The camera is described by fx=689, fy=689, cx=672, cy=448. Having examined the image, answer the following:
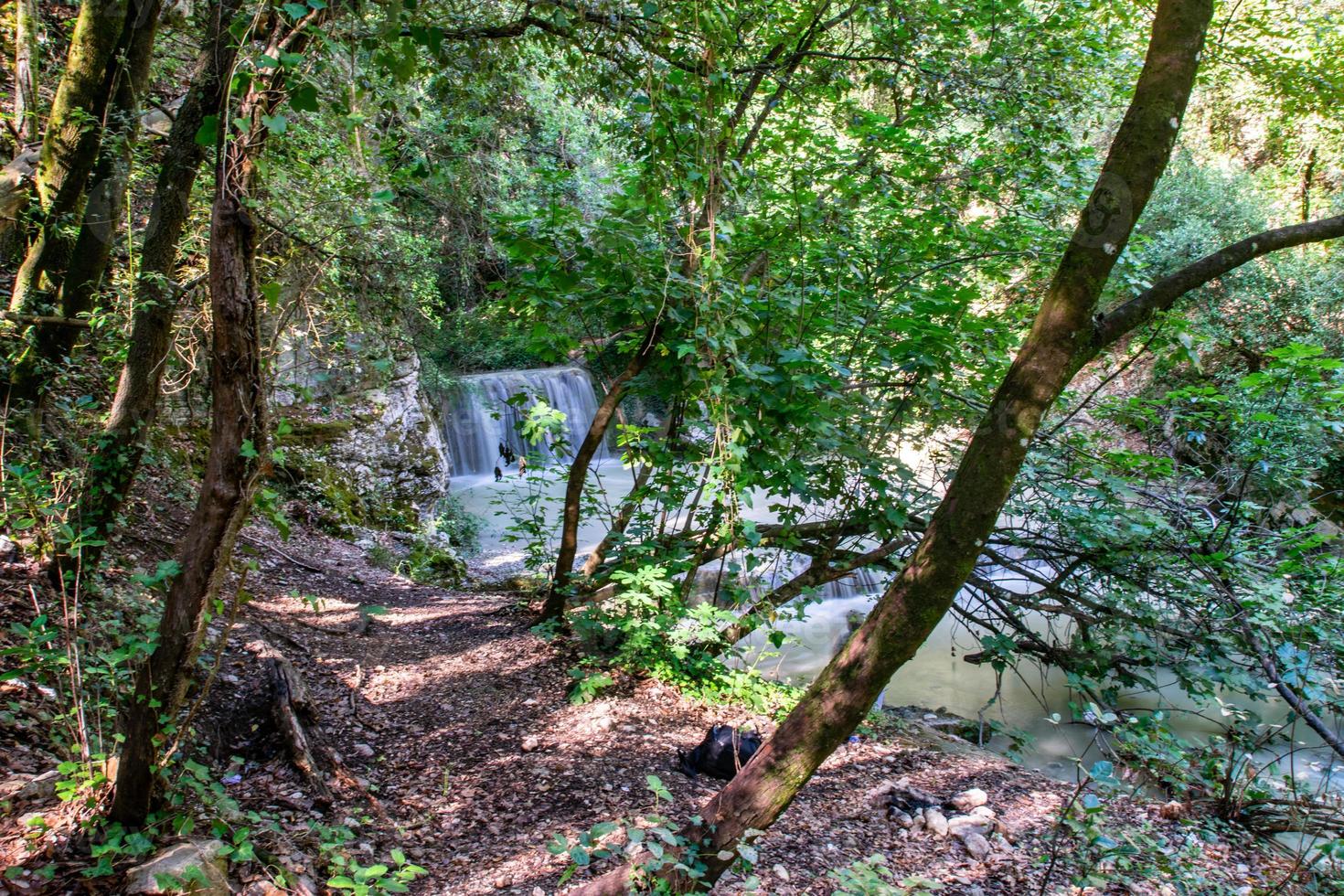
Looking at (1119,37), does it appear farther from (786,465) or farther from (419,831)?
(419,831)

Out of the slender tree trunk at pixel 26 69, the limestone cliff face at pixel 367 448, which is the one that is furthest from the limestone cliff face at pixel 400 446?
the slender tree trunk at pixel 26 69

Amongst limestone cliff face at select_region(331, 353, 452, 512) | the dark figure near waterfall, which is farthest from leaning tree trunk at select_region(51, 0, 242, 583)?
limestone cliff face at select_region(331, 353, 452, 512)

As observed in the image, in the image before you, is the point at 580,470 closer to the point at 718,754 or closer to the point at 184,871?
the point at 718,754

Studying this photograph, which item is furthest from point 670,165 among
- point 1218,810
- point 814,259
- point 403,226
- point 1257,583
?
point 403,226

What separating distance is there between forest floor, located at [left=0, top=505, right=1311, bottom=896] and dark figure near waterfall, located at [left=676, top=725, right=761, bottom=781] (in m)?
0.08

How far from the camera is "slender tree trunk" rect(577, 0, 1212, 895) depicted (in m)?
1.87

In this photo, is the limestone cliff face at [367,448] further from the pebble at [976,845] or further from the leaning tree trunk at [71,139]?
the pebble at [976,845]

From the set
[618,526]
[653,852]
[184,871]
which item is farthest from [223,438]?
[618,526]

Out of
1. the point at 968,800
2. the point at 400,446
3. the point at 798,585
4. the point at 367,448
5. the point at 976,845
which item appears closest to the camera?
the point at 976,845

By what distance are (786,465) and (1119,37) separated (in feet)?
13.6

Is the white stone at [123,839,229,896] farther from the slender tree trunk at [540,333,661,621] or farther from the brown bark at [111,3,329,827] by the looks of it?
the slender tree trunk at [540,333,661,621]

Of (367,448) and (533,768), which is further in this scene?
(367,448)

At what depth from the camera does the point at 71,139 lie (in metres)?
3.94

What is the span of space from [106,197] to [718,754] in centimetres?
473
